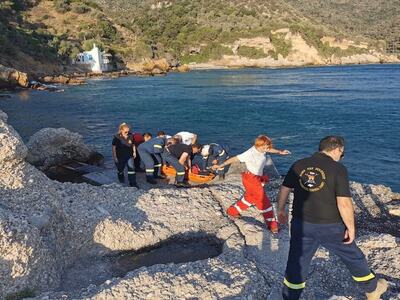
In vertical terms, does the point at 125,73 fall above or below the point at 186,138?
below

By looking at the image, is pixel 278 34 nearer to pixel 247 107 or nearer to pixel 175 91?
pixel 175 91

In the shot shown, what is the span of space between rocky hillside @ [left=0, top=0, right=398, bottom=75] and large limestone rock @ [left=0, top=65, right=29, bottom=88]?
21.0m

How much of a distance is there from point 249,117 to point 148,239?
23258 mm

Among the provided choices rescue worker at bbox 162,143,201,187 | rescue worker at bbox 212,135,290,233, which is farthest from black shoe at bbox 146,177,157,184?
rescue worker at bbox 212,135,290,233

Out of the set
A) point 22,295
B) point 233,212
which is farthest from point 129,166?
point 22,295

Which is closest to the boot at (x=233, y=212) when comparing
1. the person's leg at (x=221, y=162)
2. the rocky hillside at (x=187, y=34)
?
the person's leg at (x=221, y=162)

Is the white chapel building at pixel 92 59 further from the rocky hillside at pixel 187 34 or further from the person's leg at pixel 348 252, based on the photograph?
the person's leg at pixel 348 252

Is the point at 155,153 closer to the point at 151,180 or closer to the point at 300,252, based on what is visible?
the point at 151,180

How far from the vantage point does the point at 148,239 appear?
7859 millimetres

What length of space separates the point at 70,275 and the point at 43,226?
37.0 inches

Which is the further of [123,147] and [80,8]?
[80,8]

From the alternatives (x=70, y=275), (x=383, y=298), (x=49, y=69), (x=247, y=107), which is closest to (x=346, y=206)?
(x=383, y=298)

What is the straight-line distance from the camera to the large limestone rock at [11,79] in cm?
4794

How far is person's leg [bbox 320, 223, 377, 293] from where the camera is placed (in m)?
4.92
